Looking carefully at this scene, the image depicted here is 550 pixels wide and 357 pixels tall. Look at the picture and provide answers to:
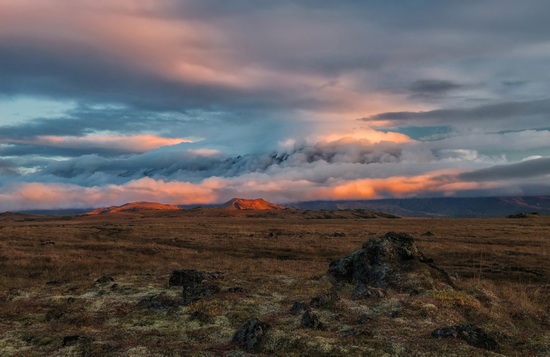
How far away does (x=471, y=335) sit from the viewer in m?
13.5

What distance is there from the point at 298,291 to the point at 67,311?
1279 cm

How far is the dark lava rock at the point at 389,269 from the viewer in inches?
893

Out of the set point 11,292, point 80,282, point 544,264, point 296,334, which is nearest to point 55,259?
point 80,282

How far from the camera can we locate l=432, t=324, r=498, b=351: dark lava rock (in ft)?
43.0

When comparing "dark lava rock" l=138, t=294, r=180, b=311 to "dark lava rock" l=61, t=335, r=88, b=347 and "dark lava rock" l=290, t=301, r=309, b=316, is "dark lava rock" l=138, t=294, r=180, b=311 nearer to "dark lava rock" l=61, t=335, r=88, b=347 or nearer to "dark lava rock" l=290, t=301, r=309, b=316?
"dark lava rock" l=61, t=335, r=88, b=347

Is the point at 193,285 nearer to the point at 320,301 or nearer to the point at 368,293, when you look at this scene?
the point at 320,301

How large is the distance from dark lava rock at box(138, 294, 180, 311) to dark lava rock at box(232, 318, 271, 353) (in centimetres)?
700

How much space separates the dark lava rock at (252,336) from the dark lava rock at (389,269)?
7.87 m

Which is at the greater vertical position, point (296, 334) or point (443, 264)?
point (296, 334)

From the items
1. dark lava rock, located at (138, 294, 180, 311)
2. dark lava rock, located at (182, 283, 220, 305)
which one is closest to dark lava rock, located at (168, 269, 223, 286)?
dark lava rock, located at (182, 283, 220, 305)

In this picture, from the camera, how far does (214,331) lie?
16.8m

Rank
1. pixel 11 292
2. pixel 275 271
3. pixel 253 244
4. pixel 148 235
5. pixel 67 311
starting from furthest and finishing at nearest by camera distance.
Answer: pixel 148 235 → pixel 253 244 → pixel 275 271 → pixel 11 292 → pixel 67 311

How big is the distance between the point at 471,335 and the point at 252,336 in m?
7.51

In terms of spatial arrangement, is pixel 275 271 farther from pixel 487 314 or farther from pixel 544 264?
pixel 544 264
